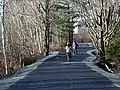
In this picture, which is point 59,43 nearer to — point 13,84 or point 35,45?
point 35,45

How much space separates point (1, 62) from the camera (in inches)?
1597

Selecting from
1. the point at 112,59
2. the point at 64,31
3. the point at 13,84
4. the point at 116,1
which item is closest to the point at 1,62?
the point at 112,59

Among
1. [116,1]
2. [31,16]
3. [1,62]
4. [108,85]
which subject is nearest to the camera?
[108,85]

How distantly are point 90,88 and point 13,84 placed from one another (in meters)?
3.73

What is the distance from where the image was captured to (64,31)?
73500 mm

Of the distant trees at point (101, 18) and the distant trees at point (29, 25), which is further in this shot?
the distant trees at point (29, 25)

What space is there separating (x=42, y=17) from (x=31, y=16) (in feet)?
19.4

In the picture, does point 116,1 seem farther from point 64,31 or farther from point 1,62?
point 64,31

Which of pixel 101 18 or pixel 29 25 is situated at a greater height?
pixel 29 25

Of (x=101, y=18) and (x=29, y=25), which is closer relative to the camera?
(x=101, y=18)

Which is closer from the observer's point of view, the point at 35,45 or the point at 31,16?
the point at 31,16

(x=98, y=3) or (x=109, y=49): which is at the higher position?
(x=98, y=3)

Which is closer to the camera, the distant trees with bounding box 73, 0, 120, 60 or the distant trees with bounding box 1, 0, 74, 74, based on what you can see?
the distant trees with bounding box 73, 0, 120, 60

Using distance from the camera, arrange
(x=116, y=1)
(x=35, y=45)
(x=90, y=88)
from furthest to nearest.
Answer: (x=35, y=45)
(x=116, y=1)
(x=90, y=88)
